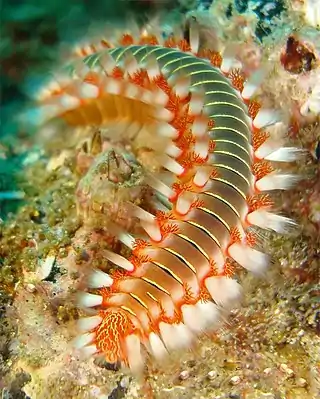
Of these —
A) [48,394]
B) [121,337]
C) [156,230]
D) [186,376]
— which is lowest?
[48,394]

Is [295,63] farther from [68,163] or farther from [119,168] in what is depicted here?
[68,163]

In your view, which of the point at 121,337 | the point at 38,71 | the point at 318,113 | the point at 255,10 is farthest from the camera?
the point at 38,71

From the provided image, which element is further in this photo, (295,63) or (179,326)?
(295,63)

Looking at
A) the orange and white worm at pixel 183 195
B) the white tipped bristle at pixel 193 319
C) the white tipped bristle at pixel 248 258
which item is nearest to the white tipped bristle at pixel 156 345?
the orange and white worm at pixel 183 195

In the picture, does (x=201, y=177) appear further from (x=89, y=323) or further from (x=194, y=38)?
(x=194, y=38)

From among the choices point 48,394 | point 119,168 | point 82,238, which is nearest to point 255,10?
point 119,168

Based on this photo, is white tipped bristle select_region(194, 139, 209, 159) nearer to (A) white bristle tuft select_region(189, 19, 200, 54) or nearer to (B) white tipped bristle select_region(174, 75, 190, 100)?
(B) white tipped bristle select_region(174, 75, 190, 100)

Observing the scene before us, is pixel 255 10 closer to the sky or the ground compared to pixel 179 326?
closer to the sky
